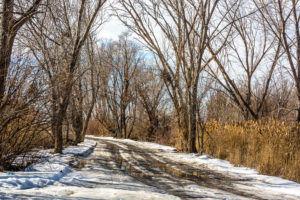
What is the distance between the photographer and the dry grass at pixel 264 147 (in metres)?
7.14

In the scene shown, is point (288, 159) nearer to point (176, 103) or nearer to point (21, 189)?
point (21, 189)

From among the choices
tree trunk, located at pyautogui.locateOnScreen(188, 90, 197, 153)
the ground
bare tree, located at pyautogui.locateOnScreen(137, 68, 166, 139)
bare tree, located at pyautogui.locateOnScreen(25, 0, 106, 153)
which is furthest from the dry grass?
bare tree, located at pyautogui.locateOnScreen(137, 68, 166, 139)

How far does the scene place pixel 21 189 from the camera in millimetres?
4543

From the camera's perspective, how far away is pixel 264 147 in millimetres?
8094

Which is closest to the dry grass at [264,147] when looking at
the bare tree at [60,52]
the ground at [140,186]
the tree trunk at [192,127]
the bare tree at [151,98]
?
the ground at [140,186]

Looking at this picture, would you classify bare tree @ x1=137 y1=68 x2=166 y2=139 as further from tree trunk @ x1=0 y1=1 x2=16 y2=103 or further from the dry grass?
tree trunk @ x1=0 y1=1 x2=16 y2=103

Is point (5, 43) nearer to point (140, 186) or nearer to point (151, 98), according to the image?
point (140, 186)

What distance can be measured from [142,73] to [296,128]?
23930 mm

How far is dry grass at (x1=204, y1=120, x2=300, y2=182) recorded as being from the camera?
714 centimetres

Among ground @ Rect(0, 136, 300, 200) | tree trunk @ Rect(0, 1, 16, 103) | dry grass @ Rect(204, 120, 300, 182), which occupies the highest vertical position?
tree trunk @ Rect(0, 1, 16, 103)

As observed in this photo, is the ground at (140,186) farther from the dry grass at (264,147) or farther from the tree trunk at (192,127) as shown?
the tree trunk at (192,127)

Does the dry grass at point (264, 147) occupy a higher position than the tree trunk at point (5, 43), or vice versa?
the tree trunk at point (5, 43)

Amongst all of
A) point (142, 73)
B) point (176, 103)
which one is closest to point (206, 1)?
point (176, 103)

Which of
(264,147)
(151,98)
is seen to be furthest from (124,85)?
(264,147)
